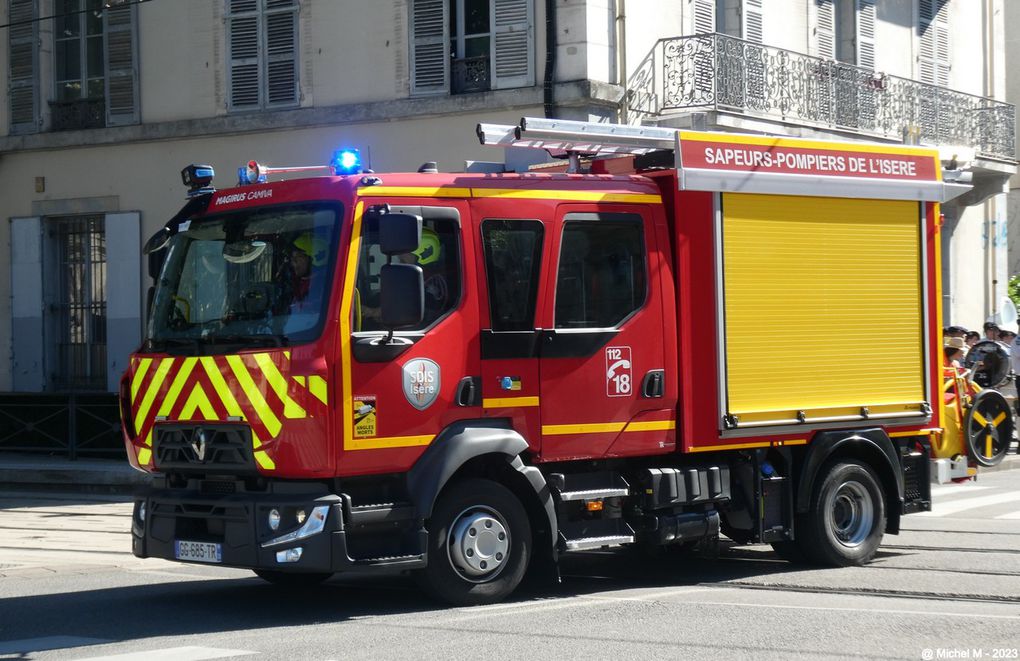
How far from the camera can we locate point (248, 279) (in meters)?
8.64

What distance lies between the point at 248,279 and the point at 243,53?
39.5 feet

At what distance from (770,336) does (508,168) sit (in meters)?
2.08

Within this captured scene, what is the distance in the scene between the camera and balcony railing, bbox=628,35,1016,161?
18.9m

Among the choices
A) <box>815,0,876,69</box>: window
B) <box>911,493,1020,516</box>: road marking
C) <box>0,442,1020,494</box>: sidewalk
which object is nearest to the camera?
<box>911,493,1020,516</box>: road marking

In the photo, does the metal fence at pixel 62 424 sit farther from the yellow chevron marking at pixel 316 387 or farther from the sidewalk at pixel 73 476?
the yellow chevron marking at pixel 316 387

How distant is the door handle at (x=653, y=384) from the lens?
938 cm

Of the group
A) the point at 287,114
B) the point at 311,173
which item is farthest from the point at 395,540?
the point at 287,114

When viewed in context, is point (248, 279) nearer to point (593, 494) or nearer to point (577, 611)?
point (593, 494)

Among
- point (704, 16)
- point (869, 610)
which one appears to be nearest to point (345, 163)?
point (869, 610)

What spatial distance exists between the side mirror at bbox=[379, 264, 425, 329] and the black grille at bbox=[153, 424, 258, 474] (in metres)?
1.04

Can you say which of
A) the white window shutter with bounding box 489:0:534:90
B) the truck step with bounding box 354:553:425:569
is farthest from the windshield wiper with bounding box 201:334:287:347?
the white window shutter with bounding box 489:0:534:90

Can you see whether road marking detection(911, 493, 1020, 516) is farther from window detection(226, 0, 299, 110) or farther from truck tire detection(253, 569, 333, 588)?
window detection(226, 0, 299, 110)

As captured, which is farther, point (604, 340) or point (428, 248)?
point (604, 340)

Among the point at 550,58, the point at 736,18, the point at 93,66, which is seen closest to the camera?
the point at 550,58
